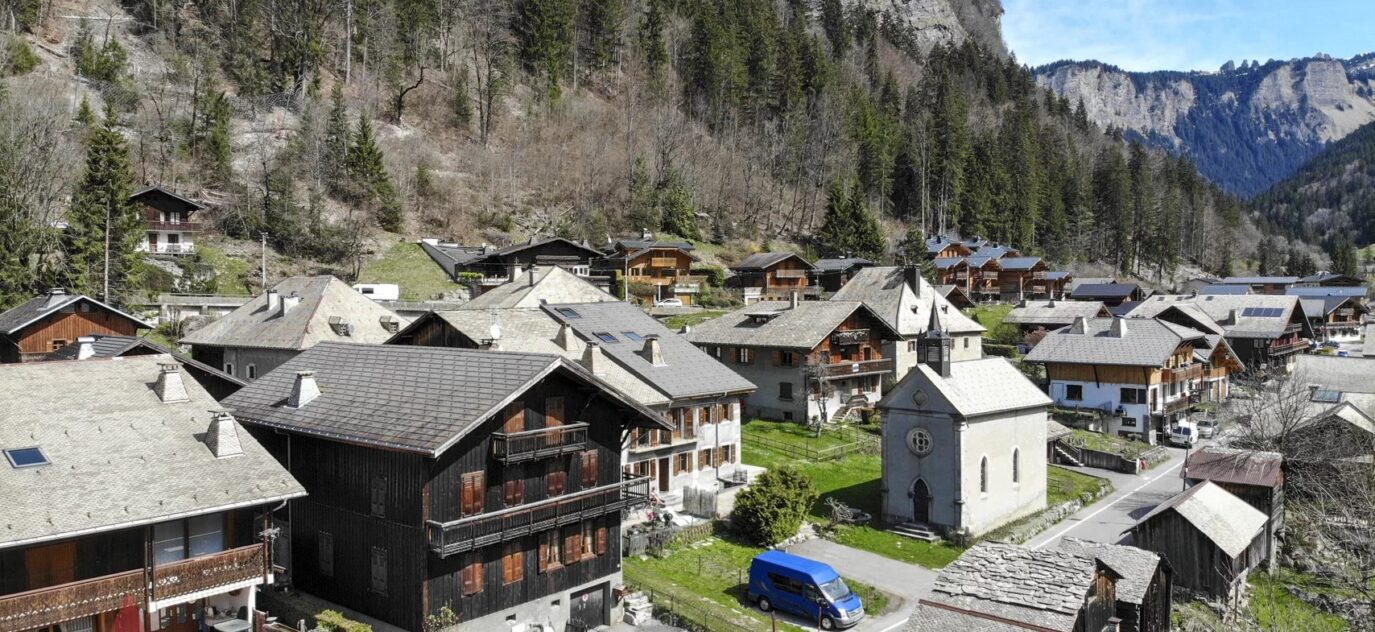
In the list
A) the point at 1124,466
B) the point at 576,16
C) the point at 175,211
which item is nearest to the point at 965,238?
the point at 576,16

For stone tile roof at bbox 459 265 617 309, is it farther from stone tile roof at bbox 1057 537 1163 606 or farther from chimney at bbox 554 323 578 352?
stone tile roof at bbox 1057 537 1163 606

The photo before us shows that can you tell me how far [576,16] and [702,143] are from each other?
24.9 metres

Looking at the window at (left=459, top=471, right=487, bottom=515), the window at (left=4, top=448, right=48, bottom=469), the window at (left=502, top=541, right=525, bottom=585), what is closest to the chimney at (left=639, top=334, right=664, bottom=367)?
the window at (left=502, top=541, right=525, bottom=585)

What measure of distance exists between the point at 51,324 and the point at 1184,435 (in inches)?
2493

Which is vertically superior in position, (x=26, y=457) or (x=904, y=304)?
(x=904, y=304)

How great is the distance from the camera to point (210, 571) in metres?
22.0

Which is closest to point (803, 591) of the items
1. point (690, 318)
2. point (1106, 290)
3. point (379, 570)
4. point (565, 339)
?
point (379, 570)

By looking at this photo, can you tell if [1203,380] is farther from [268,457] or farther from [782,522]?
[268,457]

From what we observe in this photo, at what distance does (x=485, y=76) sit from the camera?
112312 mm

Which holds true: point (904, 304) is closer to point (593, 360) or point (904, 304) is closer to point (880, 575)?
point (593, 360)

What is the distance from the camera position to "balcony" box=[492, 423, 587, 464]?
24656 mm

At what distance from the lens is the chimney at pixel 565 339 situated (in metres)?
40.0

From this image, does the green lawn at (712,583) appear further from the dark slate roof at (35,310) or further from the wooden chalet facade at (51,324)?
the wooden chalet facade at (51,324)

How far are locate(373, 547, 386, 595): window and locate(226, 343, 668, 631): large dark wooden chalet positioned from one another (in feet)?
0.16
